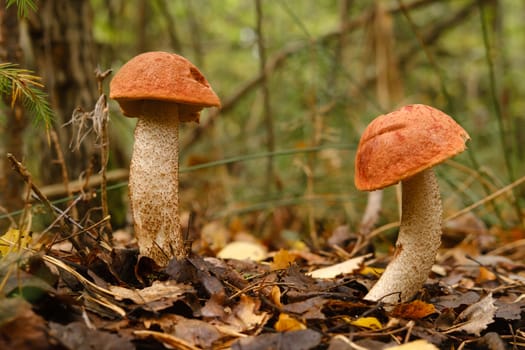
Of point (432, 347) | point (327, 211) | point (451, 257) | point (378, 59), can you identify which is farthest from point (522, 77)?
point (432, 347)

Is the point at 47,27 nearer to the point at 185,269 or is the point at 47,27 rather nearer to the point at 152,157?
the point at 152,157

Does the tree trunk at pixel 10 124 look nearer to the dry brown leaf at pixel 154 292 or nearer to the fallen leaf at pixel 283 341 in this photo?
the dry brown leaf at pixel 154 292

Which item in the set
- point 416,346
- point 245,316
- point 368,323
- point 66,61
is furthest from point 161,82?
point 66,61

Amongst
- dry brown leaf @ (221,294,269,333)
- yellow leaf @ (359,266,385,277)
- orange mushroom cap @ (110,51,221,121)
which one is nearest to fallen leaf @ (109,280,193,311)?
dry brown leaf @ (221,294,269,333)

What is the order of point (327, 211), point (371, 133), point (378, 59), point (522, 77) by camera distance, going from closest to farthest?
point (371, 133), point (327, 211), point (378, 59), point (522, 77)

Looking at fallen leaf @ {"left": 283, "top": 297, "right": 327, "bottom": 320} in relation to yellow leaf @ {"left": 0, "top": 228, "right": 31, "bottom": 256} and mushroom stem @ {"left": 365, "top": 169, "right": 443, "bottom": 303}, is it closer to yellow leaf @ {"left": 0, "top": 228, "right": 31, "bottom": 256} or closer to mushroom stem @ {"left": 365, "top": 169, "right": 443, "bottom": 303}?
mushroom stem @ {"left": 365, "top": 169, "right": 443, "bottom": 303}

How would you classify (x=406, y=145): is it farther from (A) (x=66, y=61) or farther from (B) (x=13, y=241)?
(A) (x=66, y=61)

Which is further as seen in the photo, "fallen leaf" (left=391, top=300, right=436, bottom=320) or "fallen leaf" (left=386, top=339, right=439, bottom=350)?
"fallen leaf" (left=391, top=300, right=436, bottom=320)
